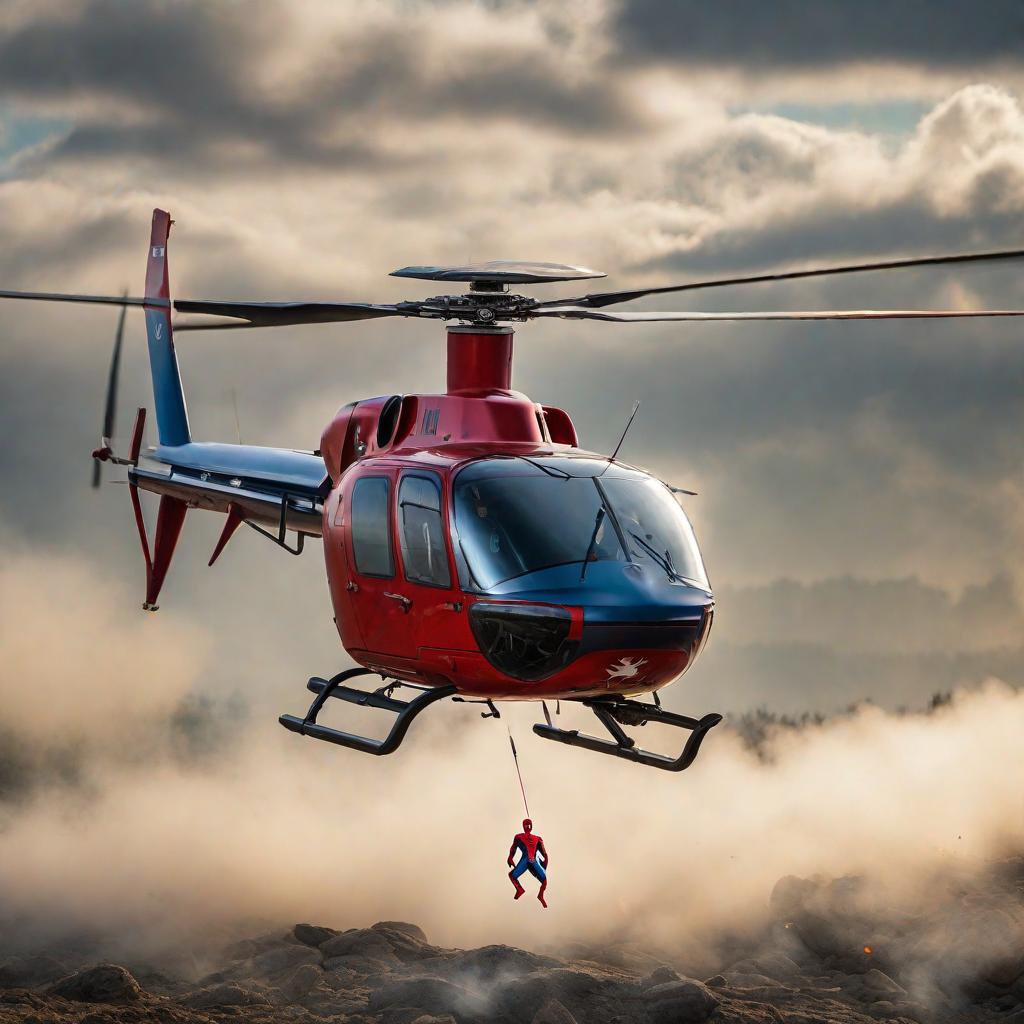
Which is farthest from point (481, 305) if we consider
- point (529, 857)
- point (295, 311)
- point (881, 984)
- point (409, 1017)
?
point (881, 984)

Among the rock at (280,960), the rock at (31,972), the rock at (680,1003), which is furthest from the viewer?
the rock at (280,960)

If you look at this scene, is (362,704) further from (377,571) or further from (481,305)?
(481,305)

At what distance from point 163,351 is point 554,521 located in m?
12.4

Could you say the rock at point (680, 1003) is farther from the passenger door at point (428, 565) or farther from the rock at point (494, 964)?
the passenger door at point (428, 565)

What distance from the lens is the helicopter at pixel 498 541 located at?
1758 centimetres

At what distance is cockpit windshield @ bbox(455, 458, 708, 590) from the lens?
17.6 meters

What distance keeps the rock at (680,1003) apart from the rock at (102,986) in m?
12.0

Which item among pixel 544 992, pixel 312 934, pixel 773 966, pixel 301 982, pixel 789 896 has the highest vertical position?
pixel 544 992

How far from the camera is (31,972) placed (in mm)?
44625

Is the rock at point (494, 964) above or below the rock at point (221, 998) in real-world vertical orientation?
above

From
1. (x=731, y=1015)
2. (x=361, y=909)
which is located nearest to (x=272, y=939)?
(x=361, y=909)

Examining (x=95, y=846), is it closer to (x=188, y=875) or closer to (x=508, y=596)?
(x=188, y=875)

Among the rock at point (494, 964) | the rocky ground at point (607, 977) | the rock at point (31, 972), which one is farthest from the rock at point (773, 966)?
the rock at point (31, 972)

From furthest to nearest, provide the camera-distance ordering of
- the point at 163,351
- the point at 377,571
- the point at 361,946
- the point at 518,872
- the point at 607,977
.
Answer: the point at 361,946
the point at 607,977
the point at 163,351
the point at 518,872
the point at 377,571
